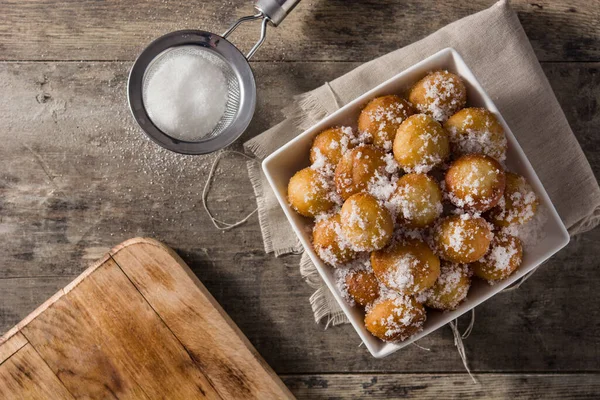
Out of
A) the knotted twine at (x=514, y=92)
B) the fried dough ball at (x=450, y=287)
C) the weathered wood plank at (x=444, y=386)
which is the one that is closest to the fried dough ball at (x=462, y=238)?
the fried dough ball at (x=450, y=287)

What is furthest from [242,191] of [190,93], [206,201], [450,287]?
[450,287]

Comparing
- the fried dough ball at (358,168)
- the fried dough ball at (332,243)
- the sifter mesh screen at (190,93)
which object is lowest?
the fried dough ball at (332,243)

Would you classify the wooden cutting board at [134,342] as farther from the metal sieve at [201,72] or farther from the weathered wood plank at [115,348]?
the metal sieve at [201,72]

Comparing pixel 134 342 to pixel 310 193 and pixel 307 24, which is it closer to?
pixel 310 193

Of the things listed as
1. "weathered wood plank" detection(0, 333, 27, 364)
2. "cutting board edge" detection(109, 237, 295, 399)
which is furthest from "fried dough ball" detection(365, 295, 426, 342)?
"weathered wood plank" detection(0, 333, 27, 364)

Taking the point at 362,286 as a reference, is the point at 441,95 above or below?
above

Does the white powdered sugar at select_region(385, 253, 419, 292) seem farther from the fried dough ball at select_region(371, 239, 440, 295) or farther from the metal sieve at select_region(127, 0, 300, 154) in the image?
the metal sieve at select_region(127, 0, 300, 154)
